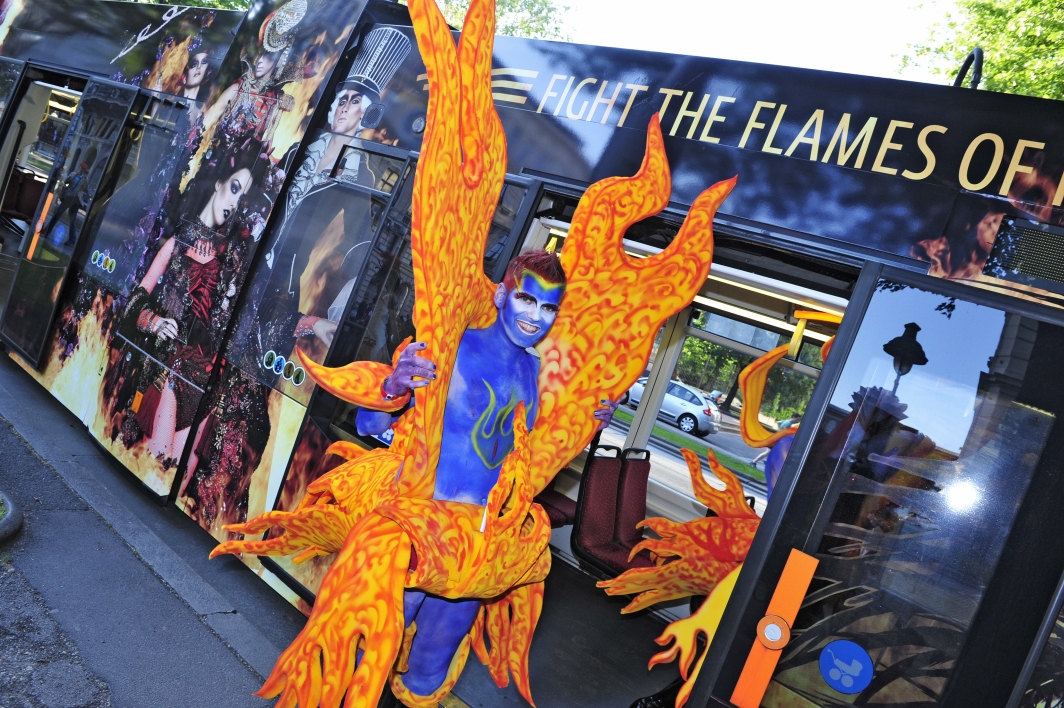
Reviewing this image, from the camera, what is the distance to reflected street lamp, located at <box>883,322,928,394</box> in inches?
108

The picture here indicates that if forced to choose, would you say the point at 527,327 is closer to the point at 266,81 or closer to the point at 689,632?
the point at 689,632

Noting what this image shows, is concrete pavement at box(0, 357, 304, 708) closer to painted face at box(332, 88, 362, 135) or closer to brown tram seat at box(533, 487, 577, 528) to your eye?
brown tram seat at box(533, 487, 577, 528)

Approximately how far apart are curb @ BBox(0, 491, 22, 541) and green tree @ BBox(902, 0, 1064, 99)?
39.0 feet

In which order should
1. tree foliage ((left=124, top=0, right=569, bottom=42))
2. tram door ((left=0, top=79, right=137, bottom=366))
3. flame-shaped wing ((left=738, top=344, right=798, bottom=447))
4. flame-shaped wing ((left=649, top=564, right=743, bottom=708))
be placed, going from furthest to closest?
1. tree foliage ((left=124, top=0, right=569, bottom=42))
2. tram door ((left=0, top=79, right=137, bottom=366))
3. flame-shaped wing ((left=738, top=344, right=798, bottom=447))
4. flame-shaped wing ((left=649, top=564, right=743, bottom=708))

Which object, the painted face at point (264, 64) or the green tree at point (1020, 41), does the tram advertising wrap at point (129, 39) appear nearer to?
the painted face at point (264, 64)

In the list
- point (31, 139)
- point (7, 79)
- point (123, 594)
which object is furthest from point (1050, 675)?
point (31, 139)

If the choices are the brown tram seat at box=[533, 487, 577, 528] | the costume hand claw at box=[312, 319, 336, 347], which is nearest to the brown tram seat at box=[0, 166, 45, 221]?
the costume hand claw at box=[312, 319, 336, 347]

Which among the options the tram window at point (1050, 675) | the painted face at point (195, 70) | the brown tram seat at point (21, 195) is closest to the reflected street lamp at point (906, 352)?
the tram window at point (1050, 675)

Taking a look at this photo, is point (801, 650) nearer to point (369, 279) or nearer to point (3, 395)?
point (369, 279)

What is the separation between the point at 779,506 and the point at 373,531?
1323 millimetres

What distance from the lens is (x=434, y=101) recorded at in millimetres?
2275

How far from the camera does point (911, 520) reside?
267 centimetres

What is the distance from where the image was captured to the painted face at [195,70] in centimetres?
597

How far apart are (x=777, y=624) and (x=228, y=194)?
413 cm
